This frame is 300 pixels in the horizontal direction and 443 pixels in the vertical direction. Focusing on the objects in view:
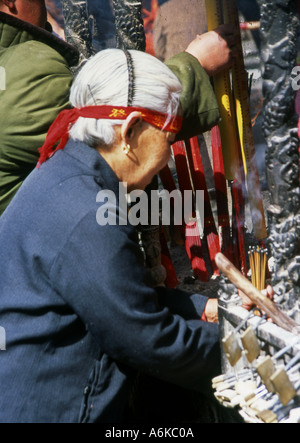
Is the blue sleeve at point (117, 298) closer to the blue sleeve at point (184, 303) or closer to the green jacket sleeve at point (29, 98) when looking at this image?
the blue sleeve at point (184, 303)

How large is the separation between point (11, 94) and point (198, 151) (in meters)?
1.27

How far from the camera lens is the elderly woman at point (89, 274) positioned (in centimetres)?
137

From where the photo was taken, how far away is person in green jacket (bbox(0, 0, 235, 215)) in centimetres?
192

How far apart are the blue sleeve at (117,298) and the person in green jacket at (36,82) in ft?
2.37

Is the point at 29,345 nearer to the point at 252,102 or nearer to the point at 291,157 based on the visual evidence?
the point at 291,157

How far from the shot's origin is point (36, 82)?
192 centimetres

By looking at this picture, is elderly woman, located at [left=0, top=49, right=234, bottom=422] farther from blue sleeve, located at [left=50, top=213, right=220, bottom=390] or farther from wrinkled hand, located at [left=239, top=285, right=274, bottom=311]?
wrinkled hand, located at [left=239, top=285, right=274, bottom=311]

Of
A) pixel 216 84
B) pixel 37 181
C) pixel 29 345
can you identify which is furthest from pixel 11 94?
pixel 29 345

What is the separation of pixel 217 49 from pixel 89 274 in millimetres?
1165

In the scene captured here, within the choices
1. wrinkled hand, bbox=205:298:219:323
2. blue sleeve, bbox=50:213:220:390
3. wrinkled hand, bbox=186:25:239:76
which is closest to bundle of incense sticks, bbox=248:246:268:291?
wrinkled hand, bbox=205:298:219:323

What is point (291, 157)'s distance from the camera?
1641 millimetres

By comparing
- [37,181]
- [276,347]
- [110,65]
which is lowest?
[276,347]

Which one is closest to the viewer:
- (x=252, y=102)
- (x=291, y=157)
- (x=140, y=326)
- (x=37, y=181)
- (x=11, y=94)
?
(x=140, y=326)

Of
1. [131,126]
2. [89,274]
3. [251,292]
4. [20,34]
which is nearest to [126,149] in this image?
[131,126]
